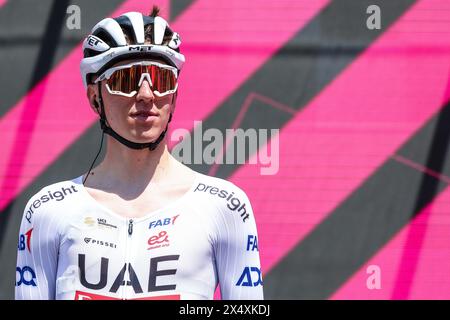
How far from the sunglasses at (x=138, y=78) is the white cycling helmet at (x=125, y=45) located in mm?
45

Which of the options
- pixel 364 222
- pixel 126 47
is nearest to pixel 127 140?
pixel 126 47

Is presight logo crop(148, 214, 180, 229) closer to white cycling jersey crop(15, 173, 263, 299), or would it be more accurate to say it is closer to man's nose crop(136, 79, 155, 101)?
white cycling jersey crop(15, 173, 263, 299)

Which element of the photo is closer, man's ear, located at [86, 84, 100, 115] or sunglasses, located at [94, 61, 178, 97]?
sunglasses, located at [94, 61, 178, 97]

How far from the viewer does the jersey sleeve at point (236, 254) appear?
3.45 metres

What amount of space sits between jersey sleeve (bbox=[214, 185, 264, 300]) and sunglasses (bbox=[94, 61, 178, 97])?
1.58 ft

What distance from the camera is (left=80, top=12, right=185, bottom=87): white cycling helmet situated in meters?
3.54

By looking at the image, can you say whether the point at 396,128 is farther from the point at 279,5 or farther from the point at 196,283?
the point at 196,283

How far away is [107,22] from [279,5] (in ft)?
8.07

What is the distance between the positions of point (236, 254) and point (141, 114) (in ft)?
1.99

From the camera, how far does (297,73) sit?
587cm

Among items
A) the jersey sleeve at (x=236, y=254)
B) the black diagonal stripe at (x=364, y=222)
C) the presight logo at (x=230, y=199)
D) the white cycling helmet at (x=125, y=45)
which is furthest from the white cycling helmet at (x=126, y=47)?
the black diagonal stripe at (x=364, y=222)

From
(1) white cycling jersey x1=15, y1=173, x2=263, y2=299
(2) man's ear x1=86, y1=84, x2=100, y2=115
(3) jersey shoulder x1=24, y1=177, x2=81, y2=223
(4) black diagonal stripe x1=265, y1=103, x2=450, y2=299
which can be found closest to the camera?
(1) white cycling jersey x1=15, y1=173, x2=263, y2=299

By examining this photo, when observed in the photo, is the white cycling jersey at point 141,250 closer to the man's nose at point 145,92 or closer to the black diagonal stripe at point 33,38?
the man's nose at point 145,92

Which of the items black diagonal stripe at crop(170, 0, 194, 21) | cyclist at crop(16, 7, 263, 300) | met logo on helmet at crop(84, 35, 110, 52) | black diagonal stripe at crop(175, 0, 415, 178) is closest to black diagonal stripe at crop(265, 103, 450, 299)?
black diagonal stripe at crop(175, 0, 415, 178)
